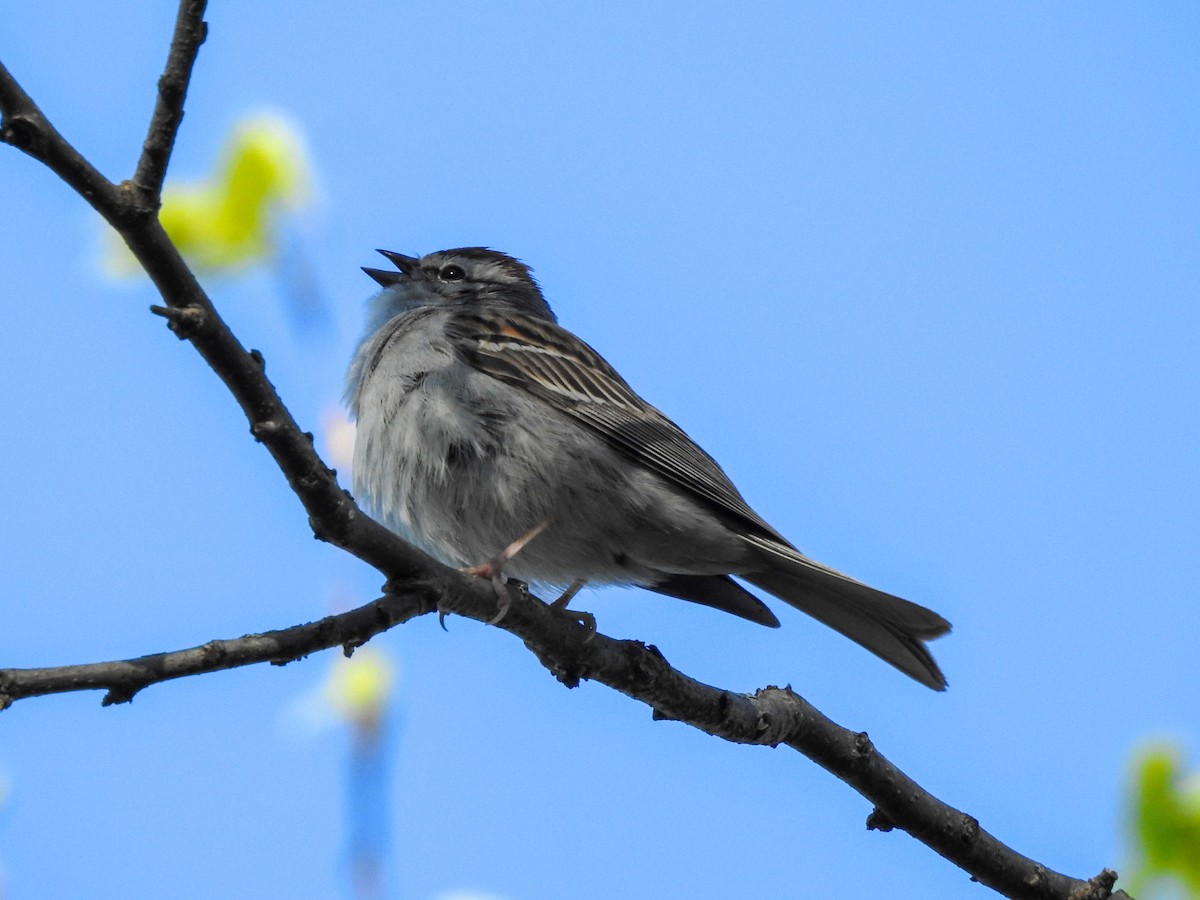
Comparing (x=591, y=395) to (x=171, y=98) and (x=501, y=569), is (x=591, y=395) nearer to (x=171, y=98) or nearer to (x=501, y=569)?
(x=501, y=569)

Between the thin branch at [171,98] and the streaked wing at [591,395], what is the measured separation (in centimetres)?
378

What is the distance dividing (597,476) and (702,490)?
1.93 feet

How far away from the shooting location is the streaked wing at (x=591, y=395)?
7.02 meters

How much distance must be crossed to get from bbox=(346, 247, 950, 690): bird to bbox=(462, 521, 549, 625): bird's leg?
4 centimetres

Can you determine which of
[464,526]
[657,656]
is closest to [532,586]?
[464,526]

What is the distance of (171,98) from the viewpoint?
3.29 m

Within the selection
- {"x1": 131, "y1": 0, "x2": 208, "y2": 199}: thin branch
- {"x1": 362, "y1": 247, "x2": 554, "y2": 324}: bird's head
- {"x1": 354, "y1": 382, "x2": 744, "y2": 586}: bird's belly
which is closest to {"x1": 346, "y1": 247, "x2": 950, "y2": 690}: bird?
{"x1": 354, "y1": 382, "x2": 744, "y2": 586}: bird's belly

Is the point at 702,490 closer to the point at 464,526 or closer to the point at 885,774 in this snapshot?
the point at 464,526

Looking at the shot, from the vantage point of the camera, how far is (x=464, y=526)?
6602mm

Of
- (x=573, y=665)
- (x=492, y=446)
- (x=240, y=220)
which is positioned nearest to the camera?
(x=240, y=220)

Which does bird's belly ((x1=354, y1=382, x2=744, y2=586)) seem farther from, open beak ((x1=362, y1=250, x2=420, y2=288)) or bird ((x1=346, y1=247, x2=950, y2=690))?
open beak ((x1=362, y1=250, x2=420, y2=288))

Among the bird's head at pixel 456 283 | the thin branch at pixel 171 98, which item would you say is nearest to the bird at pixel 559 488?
the bird's head at pixel 456 283

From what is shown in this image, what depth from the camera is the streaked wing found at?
7.02m

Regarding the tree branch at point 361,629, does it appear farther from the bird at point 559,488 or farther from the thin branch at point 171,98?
the bird at point 559,488
